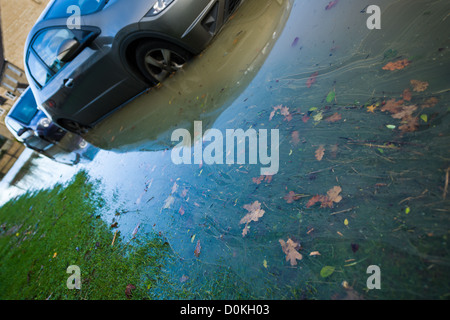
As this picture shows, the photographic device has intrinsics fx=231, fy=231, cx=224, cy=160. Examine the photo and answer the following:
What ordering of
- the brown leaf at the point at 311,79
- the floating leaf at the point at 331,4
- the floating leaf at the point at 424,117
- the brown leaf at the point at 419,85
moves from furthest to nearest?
the floating leaf at the point at 331,4, the brown leaf at the point at 311,79, the brown leaf at the point at 419,85, the floating leaf at the point at 424,117

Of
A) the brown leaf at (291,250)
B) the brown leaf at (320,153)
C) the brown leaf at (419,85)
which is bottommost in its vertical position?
the brown leaf at (291,250)

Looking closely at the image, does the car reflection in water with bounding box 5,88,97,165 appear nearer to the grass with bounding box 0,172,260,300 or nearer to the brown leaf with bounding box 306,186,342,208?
the grass with bounding box 0,172,260,300

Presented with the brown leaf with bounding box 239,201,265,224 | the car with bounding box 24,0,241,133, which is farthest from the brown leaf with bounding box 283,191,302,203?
the car with bounding box 24,0,241,133

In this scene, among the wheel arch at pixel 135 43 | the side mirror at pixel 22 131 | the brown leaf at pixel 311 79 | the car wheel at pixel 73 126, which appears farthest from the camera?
the side mirror at pixel 22 131

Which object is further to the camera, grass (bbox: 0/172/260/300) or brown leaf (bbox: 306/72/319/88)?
brown leaf (bbox: 306/72/319/88)

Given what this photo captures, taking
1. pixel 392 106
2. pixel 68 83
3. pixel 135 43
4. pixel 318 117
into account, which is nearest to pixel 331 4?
pixel 318 117

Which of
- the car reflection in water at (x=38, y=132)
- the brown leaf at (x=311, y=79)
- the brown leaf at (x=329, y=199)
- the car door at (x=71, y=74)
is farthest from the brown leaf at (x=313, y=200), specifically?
the car reflection in water at (x=38, y=132)

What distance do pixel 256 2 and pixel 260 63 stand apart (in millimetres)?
1310

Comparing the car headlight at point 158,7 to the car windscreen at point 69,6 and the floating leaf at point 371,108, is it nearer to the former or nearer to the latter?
the car windscreen at point 69,6

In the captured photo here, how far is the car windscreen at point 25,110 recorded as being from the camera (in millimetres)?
7004

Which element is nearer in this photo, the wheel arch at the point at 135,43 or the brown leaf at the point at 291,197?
the brown leaf at the point at 291,197

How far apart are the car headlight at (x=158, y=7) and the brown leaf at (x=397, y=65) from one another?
8.76 feet

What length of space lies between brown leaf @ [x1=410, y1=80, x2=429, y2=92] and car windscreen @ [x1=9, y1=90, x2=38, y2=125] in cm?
904

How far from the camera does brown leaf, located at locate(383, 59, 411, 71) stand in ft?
6.29
